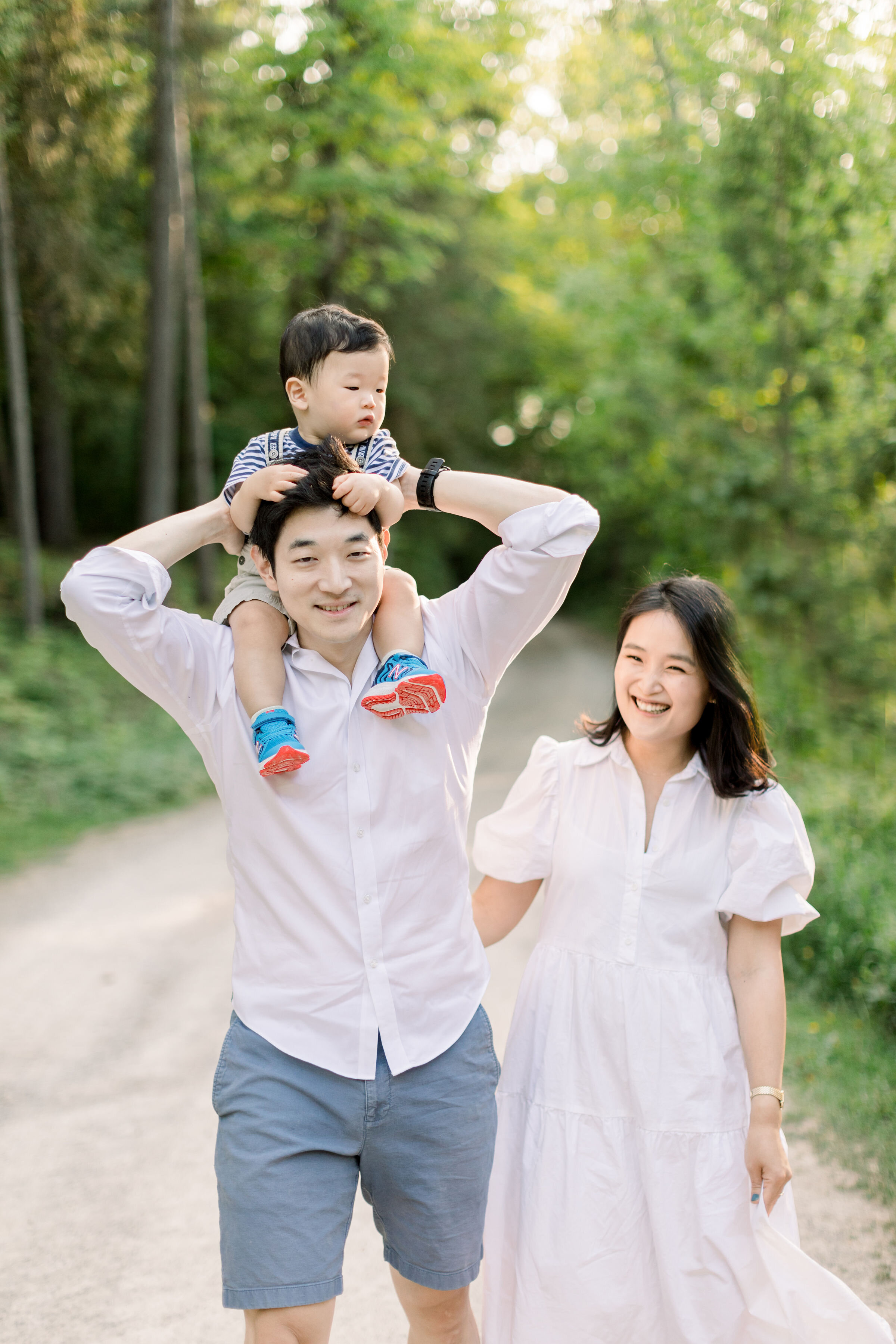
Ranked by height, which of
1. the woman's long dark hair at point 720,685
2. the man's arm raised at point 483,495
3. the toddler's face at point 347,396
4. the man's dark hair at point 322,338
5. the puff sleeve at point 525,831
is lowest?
the puff sleeve at point 525,831

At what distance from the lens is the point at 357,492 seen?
→ 2045 millimetres

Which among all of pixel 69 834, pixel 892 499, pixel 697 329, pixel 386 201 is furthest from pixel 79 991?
pixel 386 201

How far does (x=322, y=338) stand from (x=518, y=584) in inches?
31.6

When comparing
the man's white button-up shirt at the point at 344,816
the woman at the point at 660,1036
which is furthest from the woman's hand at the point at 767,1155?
the man's white button-up shirt at the point at 344,816

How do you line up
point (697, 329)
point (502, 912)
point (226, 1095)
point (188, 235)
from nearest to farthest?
point (226, 1095), point (502, 912), point (697, 329), point (188, 235)

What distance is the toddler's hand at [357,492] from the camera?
80.4 inches

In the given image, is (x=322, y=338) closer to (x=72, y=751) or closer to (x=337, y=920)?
(x=337, y=920)

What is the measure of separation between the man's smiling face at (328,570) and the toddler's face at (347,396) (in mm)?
463

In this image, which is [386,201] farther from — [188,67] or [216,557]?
[216,557]

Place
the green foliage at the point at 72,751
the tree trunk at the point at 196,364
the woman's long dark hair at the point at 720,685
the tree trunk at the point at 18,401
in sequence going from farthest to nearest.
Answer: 1. the tree trunk at the point at 196,364
2. the tree trunk at the point at 18,401
3. the green foliage at the point at 72,751
4. the woman's long dark hair at the point at 720,685

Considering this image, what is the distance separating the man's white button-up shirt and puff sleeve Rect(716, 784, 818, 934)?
24.9 inches

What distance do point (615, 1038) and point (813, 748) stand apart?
8202 mm

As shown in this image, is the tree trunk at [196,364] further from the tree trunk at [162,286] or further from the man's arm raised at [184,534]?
the man's arm raised at [184,534]

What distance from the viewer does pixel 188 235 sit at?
1684cm
